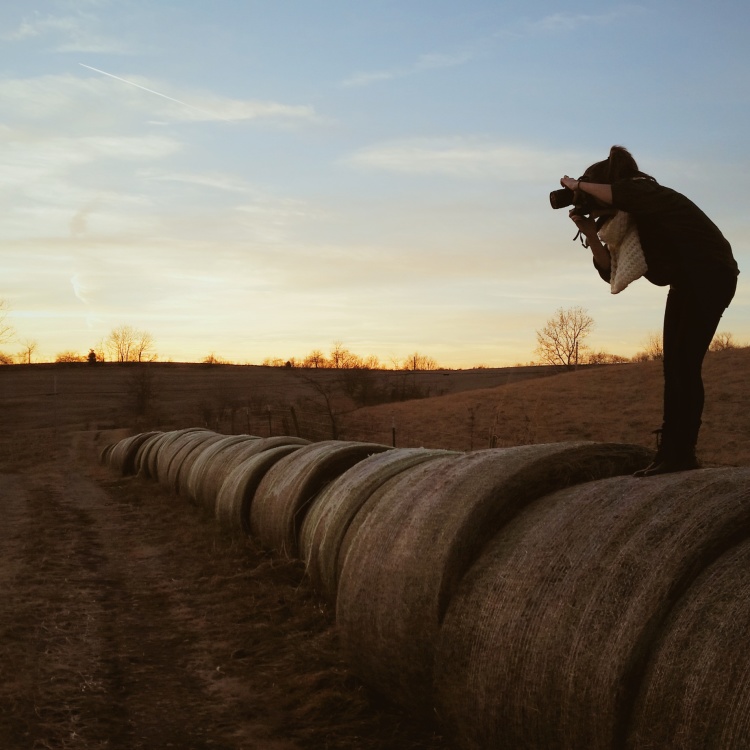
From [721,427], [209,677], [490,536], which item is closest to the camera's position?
[490,536]

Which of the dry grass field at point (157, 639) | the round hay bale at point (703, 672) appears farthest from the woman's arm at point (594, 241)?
the dry grass field at point (157, 639)

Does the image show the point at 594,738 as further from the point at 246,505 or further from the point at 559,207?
the point at 246,505

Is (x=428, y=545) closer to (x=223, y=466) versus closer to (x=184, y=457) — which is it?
(x=223, y=466)

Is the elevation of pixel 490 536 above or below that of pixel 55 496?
above

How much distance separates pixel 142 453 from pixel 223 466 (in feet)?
35.4

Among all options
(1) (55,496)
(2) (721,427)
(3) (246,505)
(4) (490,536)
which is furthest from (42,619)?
(2) (721,427)

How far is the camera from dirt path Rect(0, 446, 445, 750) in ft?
13.9

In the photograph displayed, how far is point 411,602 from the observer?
3.97 metres

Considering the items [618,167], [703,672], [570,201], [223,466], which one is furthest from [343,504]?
[223,466]

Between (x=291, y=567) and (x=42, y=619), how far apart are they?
2.27 m

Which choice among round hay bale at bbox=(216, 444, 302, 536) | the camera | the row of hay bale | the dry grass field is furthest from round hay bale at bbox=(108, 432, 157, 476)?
the camera

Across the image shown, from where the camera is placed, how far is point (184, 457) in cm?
1566

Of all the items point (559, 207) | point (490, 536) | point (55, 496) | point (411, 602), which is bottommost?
point (55, 496)

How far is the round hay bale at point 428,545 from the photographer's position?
152 inches
